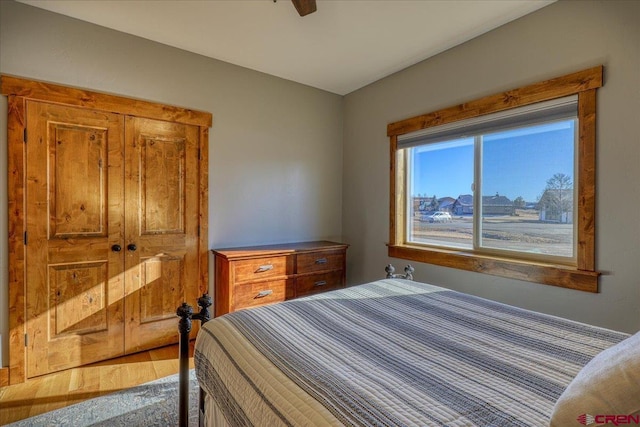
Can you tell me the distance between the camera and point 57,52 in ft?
7.71

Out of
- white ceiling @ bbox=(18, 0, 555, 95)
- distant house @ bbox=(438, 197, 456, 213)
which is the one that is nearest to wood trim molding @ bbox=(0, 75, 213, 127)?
white ceiling @ bbox=(18, 0, 555, 95)

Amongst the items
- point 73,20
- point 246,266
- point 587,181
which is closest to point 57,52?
point 73,20

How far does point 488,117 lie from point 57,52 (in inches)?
131

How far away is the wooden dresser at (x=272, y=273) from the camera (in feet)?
9.23

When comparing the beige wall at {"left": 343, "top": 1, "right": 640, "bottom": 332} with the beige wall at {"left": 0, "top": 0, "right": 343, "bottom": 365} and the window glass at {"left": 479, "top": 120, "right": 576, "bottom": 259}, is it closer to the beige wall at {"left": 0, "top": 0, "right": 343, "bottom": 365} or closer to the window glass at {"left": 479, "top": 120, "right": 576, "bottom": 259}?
the window glass at {"left": 479, "top": 120, "right": 576, "bottom": 259}

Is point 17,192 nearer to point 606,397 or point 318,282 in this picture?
point 318,282

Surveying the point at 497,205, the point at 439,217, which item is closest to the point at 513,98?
the point at 497,205

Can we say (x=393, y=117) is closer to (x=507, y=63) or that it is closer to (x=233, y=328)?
(x=507, y=63)

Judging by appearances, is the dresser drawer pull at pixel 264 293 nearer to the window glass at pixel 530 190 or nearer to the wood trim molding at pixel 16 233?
the wood trim molding at pixel 16 233

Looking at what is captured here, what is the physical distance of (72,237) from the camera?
8.00ft

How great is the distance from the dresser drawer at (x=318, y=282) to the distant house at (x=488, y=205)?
4.54ft

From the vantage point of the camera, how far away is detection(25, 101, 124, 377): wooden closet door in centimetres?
229

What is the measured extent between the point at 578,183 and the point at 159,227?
322 centimetres

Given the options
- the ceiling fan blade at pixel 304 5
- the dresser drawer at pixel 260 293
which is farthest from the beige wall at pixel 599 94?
the ceiling fan blade at pixel 304 5
